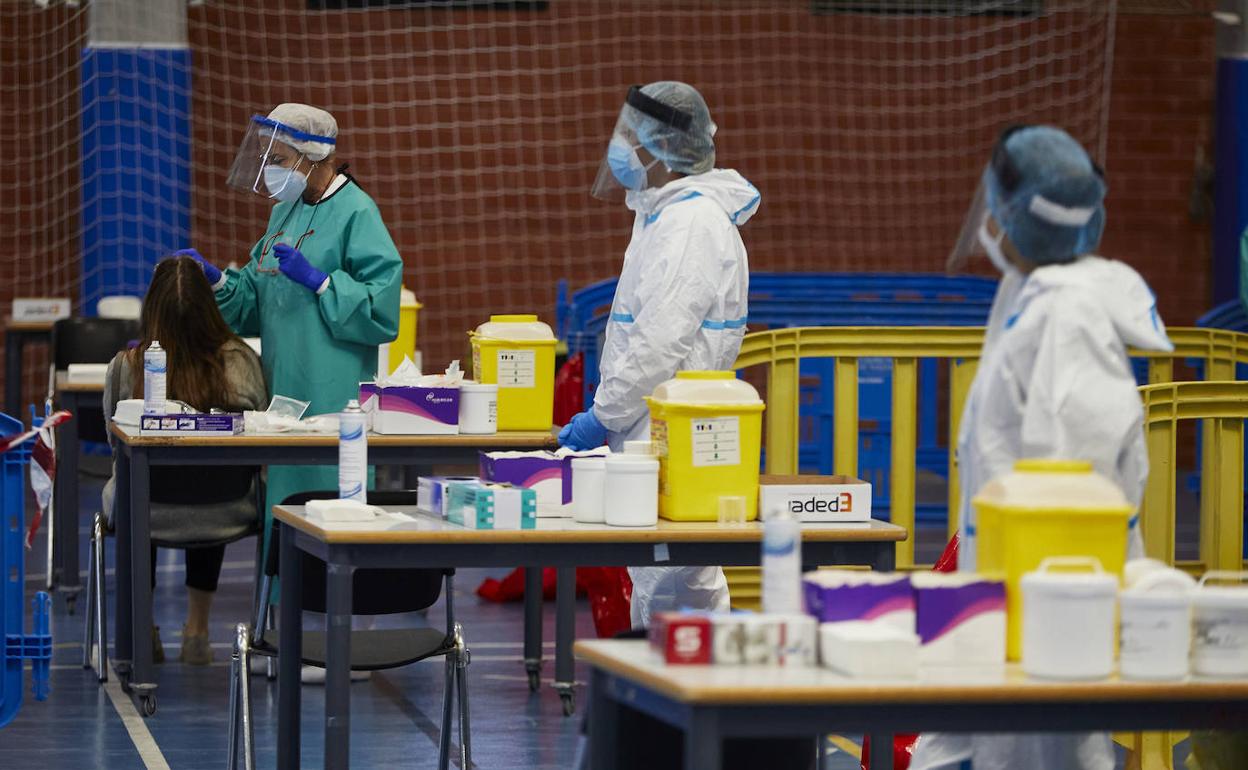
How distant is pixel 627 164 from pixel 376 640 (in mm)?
1286

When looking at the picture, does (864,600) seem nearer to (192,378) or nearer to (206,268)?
(192,378)

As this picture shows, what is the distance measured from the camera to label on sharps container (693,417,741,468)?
3.65 m

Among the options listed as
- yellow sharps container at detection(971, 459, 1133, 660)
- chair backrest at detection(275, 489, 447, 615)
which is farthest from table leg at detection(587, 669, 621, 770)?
chair backrest at detection(275, 489, 447, 615)

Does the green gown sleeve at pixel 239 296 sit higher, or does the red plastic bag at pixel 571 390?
the green gown sleeve at pixel 239 296

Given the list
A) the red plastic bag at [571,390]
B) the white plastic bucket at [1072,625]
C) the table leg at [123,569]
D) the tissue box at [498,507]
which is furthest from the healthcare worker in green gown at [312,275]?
the white plastic bucket at [1072,625]

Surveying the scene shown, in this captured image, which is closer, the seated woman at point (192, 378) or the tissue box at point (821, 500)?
the tissue box at point (821, 500)

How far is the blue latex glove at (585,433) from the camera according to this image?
4539 mm

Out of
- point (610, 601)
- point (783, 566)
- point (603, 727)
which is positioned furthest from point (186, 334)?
point (783, 566)

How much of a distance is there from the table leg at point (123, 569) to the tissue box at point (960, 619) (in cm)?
324

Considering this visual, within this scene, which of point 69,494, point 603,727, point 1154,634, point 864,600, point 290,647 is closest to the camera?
point 1154,634

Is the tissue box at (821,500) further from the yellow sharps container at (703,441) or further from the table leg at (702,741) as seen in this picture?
the table leg at (702,741)

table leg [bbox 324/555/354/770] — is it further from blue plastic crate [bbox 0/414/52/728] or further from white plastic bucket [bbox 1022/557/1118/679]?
white plastic bucket [bbox 1022/557/1118/679]

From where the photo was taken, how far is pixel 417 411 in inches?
197

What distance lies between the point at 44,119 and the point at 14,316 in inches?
63.5
